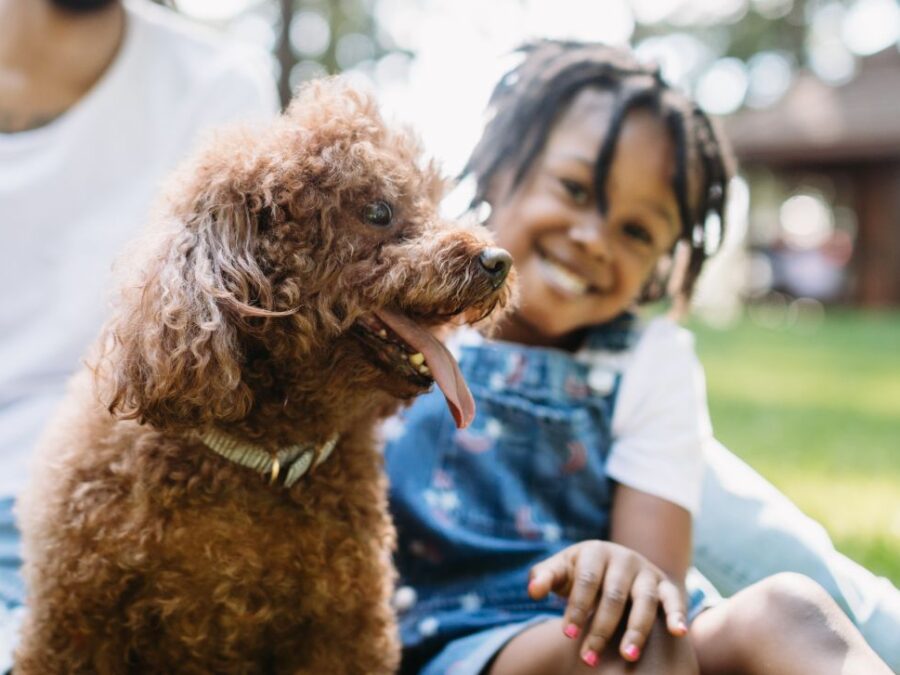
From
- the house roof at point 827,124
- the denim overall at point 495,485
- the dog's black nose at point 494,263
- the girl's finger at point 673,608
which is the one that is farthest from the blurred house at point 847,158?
the dog's black nose at point 494,263

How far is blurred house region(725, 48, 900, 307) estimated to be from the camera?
18375 mm

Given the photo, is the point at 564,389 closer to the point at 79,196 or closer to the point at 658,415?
the point at 658,415

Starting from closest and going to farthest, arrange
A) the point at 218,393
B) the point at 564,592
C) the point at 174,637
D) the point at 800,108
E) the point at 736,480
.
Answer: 1. the point at 218,393
2. the point at 174,637
3. the point at 564,592
4. the point at 736,480
5. the point at 800,108

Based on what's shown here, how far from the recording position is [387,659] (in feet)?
6.59

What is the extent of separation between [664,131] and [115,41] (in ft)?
5.20

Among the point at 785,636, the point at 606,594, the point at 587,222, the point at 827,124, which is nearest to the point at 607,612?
the point at 606,594

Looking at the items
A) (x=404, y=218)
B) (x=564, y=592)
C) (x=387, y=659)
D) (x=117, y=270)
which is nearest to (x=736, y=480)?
(x=564, y=592)

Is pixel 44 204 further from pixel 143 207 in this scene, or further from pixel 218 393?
pixel 218 393

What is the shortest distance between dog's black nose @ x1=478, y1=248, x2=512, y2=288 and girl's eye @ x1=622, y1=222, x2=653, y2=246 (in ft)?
2.88

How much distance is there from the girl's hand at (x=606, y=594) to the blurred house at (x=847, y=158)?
719 inches

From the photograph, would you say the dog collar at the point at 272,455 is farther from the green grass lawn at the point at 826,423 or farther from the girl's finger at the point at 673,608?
the green grass lawn at the point at 826,423

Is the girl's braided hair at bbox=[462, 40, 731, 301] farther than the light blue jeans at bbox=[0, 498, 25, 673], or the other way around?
the girl's braided hair at bbox=[462, 40, 731, 301]

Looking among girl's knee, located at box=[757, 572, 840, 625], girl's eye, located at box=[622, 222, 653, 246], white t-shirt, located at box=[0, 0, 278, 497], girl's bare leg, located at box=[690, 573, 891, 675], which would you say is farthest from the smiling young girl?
white t-shirt, located at box=[0, 0, 278, 497]

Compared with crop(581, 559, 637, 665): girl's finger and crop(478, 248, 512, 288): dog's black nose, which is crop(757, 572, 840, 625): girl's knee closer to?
crop(581, 559, 637, 665): girl's finger
